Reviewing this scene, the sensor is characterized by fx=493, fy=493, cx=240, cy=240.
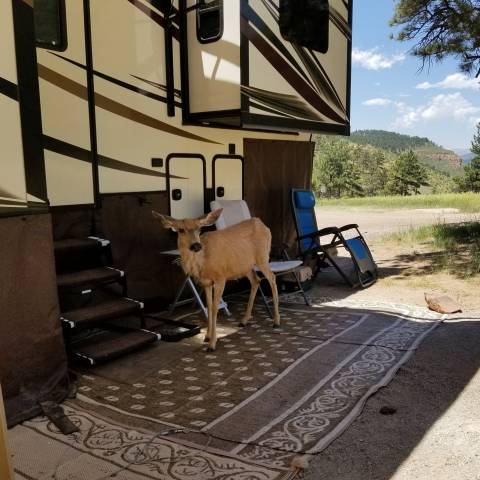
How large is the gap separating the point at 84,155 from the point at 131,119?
2.13 feet

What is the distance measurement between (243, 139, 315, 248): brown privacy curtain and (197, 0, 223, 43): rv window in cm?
152

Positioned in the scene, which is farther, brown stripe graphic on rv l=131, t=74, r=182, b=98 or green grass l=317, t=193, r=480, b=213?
green grass l=317, t=193, r=480, b=213

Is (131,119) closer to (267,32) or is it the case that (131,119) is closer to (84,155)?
(84,155)

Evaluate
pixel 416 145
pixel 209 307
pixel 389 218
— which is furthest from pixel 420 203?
pixel 416 145

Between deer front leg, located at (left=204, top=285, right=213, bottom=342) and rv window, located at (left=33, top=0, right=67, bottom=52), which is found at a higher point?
rv window, located at (left=33, top=0, right=67, bottom=52)

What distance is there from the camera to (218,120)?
4918 mm

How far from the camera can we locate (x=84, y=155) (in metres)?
4.16

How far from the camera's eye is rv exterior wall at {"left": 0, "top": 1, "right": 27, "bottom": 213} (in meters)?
2.90

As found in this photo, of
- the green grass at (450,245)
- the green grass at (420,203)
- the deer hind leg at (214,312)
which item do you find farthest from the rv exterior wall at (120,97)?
the green grass at (420,203)

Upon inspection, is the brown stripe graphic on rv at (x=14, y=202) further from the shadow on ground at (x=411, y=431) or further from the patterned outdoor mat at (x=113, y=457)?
the shadow on ground at (x=411, y=431)

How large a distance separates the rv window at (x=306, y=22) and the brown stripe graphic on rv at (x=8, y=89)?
9.73ft

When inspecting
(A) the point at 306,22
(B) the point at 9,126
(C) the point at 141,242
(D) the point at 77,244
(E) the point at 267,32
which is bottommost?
(C) the point at 141,242

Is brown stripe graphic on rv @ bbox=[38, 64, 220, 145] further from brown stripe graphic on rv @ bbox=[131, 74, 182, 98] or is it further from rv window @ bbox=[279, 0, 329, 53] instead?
rv window @ bbox=[279, 0, 329, 53]

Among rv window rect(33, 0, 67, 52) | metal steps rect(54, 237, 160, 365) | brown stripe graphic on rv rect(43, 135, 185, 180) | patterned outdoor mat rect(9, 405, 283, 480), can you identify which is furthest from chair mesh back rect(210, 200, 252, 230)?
patterned outdoor mat rect(9, 405, 283, 480)
